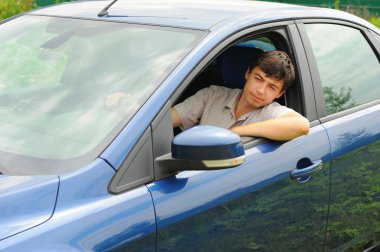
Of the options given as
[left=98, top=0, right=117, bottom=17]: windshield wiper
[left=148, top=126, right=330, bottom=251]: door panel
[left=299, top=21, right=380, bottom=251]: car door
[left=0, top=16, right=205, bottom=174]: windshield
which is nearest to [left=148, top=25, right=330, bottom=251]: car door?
[left=148, top=126, right=330, bottom=251]: door panel

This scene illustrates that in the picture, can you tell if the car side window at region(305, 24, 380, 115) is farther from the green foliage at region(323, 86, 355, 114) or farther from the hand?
the hand

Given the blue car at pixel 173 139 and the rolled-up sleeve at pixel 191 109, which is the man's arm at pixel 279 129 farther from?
the rolled-up sleeve at pixel 191 109

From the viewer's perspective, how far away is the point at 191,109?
354cm

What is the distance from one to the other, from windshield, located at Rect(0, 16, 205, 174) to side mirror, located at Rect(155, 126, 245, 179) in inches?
9.2

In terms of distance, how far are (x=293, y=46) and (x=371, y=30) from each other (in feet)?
2.98

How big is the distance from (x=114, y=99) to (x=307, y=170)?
96 cm

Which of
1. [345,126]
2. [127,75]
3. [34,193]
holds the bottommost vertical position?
[345,126]

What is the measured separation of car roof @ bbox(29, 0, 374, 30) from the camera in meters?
3.06

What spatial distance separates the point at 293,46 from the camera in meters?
3.39

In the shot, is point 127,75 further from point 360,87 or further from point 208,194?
point 360,87

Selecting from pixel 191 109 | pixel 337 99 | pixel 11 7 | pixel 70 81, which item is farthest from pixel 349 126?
pixel 11 7

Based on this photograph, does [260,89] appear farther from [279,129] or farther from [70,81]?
[70,81]

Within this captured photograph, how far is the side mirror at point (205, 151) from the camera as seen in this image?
2.43 m

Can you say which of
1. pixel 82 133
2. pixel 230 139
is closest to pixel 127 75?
pixel 82 133
